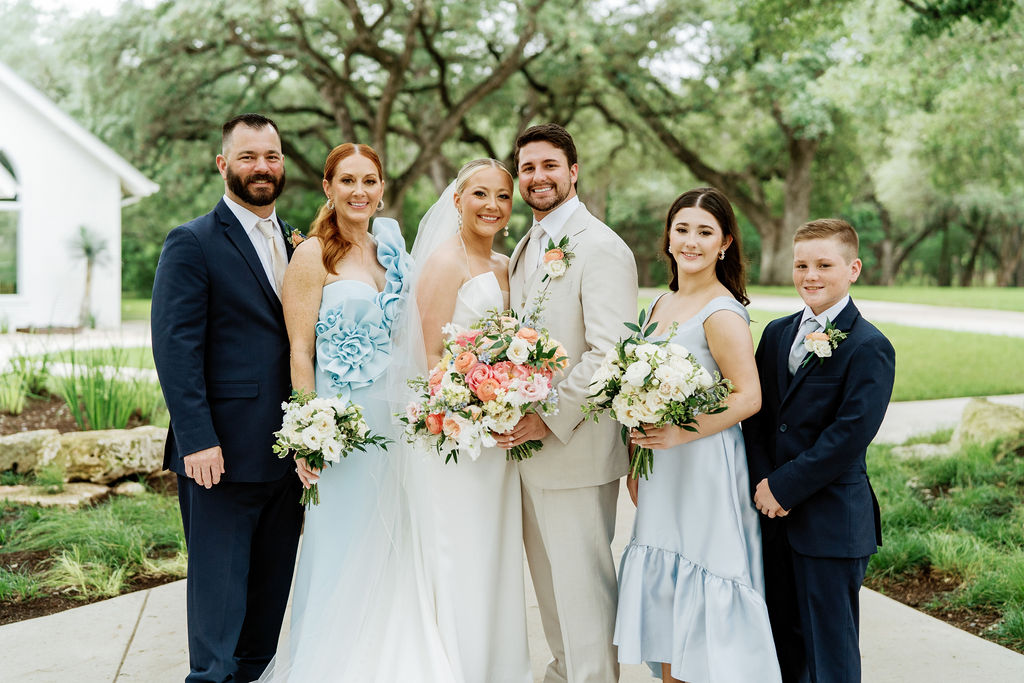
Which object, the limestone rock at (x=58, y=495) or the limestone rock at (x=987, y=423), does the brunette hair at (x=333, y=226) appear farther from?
the limestone rock at (x=987, y=423)

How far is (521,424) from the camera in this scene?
344 cm

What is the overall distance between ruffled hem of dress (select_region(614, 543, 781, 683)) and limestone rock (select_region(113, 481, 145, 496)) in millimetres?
4753

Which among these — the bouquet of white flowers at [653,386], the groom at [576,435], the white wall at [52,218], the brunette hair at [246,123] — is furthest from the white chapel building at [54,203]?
the bouquet of white flowers at [653,386]

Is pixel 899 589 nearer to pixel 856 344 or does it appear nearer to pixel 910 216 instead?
pixel 856 344

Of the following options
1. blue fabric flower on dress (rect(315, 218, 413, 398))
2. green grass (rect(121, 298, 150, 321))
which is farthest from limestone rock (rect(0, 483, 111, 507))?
green grass (rect(121, 298, 150, 321))

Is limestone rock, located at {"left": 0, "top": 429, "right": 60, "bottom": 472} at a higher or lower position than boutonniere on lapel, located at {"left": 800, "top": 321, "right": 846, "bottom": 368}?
lower

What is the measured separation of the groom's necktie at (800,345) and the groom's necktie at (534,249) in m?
1.10

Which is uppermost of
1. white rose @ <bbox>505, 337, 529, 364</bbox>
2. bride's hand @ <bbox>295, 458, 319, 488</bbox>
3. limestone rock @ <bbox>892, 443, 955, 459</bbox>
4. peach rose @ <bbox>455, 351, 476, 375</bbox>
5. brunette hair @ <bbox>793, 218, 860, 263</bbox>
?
brunette hair @ <bbox>793, 218, 860, 263</bbox>

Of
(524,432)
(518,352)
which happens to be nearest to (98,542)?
(524,432)

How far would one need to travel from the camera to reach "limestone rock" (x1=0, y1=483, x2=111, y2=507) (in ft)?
21.3

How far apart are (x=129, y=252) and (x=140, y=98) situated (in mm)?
15857

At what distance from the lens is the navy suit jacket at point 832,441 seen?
10.4 feet

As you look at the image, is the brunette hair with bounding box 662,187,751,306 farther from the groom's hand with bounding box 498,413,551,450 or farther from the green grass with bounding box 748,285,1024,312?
the green grass with bounding box 748,285,1024,312

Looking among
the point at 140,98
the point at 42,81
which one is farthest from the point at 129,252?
the point at 140,98
